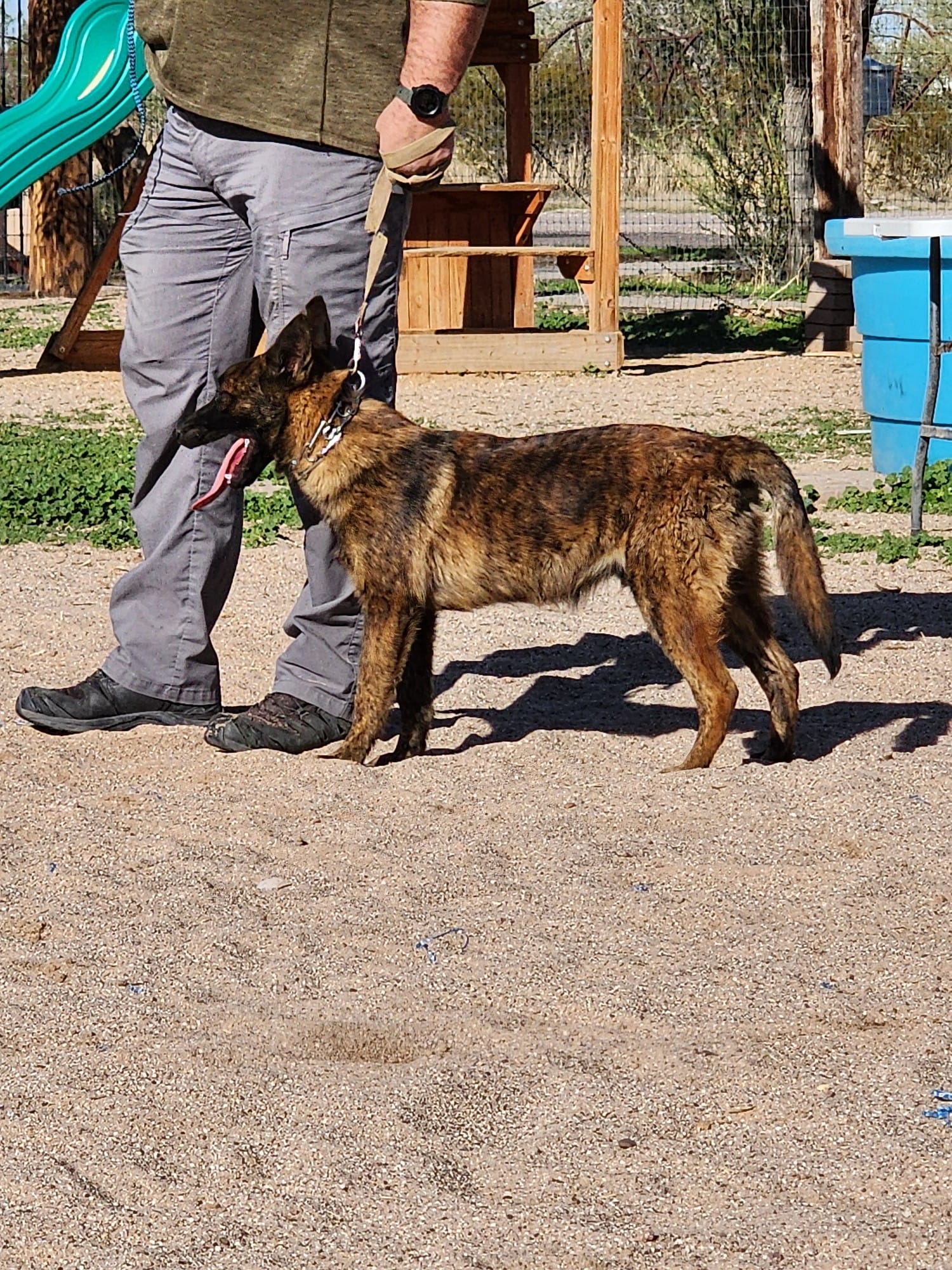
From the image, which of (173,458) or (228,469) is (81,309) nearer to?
(173,458)

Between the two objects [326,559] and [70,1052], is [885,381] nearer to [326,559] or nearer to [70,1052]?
[326,559]

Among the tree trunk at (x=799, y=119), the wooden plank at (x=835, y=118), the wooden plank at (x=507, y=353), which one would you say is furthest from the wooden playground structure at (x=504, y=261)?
the tree trunk at (x=799, y=119)

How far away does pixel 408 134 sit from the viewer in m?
4.21

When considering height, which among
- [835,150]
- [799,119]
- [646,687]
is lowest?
[646,687]

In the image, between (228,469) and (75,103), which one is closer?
(228,469)

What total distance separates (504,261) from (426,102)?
1083 cm

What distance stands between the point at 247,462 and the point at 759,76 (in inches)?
567

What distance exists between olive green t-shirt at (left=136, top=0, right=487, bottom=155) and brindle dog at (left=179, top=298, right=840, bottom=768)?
46 cm

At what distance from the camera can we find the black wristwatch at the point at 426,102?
4.16 metres

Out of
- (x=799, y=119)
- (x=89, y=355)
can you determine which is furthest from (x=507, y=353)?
(x=799, y=119)

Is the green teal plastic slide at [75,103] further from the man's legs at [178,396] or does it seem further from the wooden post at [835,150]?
the man's legs at [178,396]

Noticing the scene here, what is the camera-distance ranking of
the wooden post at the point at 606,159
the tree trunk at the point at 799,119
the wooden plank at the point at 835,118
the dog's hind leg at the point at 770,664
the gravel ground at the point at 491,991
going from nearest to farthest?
the gravel ground at the point at 491,991 < the dog's hind leg at the point at 770,664 < the wooden post at the point at 606,159 < the wooden plank at the point at 835,118 < the tree trunk at the point at 799,119

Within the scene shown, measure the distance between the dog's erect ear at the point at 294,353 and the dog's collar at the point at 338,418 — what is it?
106mm

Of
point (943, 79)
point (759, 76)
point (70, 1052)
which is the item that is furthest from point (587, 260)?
point (70, 1052)
